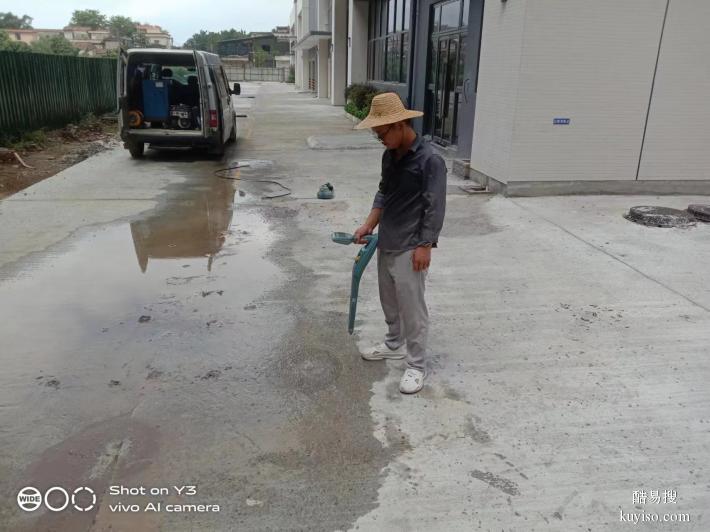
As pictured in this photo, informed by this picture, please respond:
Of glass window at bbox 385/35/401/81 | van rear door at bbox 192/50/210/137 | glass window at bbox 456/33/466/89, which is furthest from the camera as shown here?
glass window at bbox 385/35/401/81

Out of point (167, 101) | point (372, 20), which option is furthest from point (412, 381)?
point (372, 20)

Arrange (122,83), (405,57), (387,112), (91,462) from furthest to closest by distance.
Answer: (405,57) < (122,83) < (387,112) < (91,462)

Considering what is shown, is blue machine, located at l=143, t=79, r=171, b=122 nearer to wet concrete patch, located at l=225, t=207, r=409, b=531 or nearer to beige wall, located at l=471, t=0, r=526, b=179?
beige wall, located at l=471, t=0, r=526, b=179

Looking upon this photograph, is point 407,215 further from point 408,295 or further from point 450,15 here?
point 450,15

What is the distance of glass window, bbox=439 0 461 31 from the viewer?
10797mm

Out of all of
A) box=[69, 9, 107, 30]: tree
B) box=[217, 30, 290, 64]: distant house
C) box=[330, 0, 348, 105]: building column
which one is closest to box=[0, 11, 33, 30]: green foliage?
box=[69, 9, 107, 30]: tree

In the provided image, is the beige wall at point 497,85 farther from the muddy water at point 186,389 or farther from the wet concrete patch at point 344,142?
the wet concrete patch at point 344,142

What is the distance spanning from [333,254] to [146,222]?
2559 millimetres

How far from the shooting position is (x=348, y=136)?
49.6 feet

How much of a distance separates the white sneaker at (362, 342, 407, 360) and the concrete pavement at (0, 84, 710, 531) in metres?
0.06

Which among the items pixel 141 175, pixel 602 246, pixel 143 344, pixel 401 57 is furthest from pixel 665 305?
pixel 401 57

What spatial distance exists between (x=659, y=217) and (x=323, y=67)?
93.3 ft

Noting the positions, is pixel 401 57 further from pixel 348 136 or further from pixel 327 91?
pixel 327 91

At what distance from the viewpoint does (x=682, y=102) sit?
312 inches
